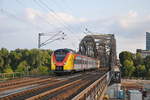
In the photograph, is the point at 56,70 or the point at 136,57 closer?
the point at 56,70

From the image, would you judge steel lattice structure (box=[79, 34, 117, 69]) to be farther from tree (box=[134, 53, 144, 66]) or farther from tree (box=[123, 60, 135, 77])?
tree (box=[134, 53, 144, 66])

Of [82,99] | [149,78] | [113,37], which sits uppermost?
[113,37]

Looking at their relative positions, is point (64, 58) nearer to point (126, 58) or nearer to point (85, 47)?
point (85, 47)

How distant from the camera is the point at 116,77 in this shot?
39.3 metres

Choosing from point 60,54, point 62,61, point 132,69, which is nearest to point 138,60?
point 132,69

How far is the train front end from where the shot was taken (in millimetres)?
27219

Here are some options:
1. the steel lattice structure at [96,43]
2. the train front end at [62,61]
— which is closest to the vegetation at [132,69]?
the steel lattice structure at [96,43]

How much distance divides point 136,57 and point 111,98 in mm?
82363

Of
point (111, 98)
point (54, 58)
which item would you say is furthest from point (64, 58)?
point (111, 98)

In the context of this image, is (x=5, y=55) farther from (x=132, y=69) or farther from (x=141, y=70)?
(x=141, y=70)

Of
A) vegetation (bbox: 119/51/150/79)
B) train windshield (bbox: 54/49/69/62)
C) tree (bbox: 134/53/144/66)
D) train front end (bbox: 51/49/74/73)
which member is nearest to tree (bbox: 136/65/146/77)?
vegetation (bbox: 119/51/150/79)

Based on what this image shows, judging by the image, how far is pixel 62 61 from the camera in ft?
89.5

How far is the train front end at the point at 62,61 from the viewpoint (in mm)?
27219

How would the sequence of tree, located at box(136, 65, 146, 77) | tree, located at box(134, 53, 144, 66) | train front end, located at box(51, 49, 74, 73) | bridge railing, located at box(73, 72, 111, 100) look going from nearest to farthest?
bridge railing, located at box(73, 72, 111, 100) < train front end, located at box(51, 49, 74, 73) < tree, located at box(136, 65, 146, 77) < tree, located at box(134, 53, 144, 66)
